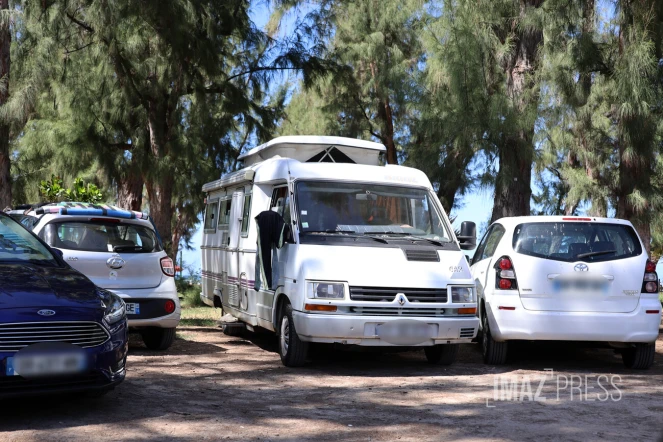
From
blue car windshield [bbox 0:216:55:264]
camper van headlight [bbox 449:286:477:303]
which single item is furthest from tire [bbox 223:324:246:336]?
blue car windshield [bbox 0:216:55:264]

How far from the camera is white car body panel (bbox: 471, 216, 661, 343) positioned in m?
8.93

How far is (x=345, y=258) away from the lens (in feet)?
28.9

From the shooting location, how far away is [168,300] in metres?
9.99

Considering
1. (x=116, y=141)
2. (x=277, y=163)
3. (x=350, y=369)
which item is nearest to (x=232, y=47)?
(x=116, y=141)

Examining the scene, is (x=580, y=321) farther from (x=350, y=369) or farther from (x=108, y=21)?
(x=108, y=21)

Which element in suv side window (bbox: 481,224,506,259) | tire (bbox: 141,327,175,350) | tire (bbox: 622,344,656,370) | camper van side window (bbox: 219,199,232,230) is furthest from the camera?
camper van side window (bbox: 219,199,232,230)

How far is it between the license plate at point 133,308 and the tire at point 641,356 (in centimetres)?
559

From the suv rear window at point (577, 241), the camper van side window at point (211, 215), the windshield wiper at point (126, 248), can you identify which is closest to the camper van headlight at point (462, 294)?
the suv rear window at point (577, 241)

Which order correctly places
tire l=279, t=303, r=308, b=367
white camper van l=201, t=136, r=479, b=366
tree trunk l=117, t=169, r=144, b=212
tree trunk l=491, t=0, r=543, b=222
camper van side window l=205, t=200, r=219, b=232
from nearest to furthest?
white camper van l=201, t=136, r=479, b=366 < tire l=279, t=303, r=308, b=367 < camper van side window l=205, t=200, r=219, b=232 < tree trunk l=491, t=0, r=543, b=222 < tree trunk l=117, t=169, r=144, b=212

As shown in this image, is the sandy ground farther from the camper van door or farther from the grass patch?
the grass patch

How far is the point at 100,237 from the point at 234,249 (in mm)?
2135

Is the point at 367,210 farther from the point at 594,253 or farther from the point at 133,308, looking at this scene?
the point at 133,308

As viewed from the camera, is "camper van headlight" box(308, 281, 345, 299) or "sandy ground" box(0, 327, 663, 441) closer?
"sandy ground" box(0, 327, 663, 441)

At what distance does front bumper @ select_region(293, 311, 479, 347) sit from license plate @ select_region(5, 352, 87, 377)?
111 inches
